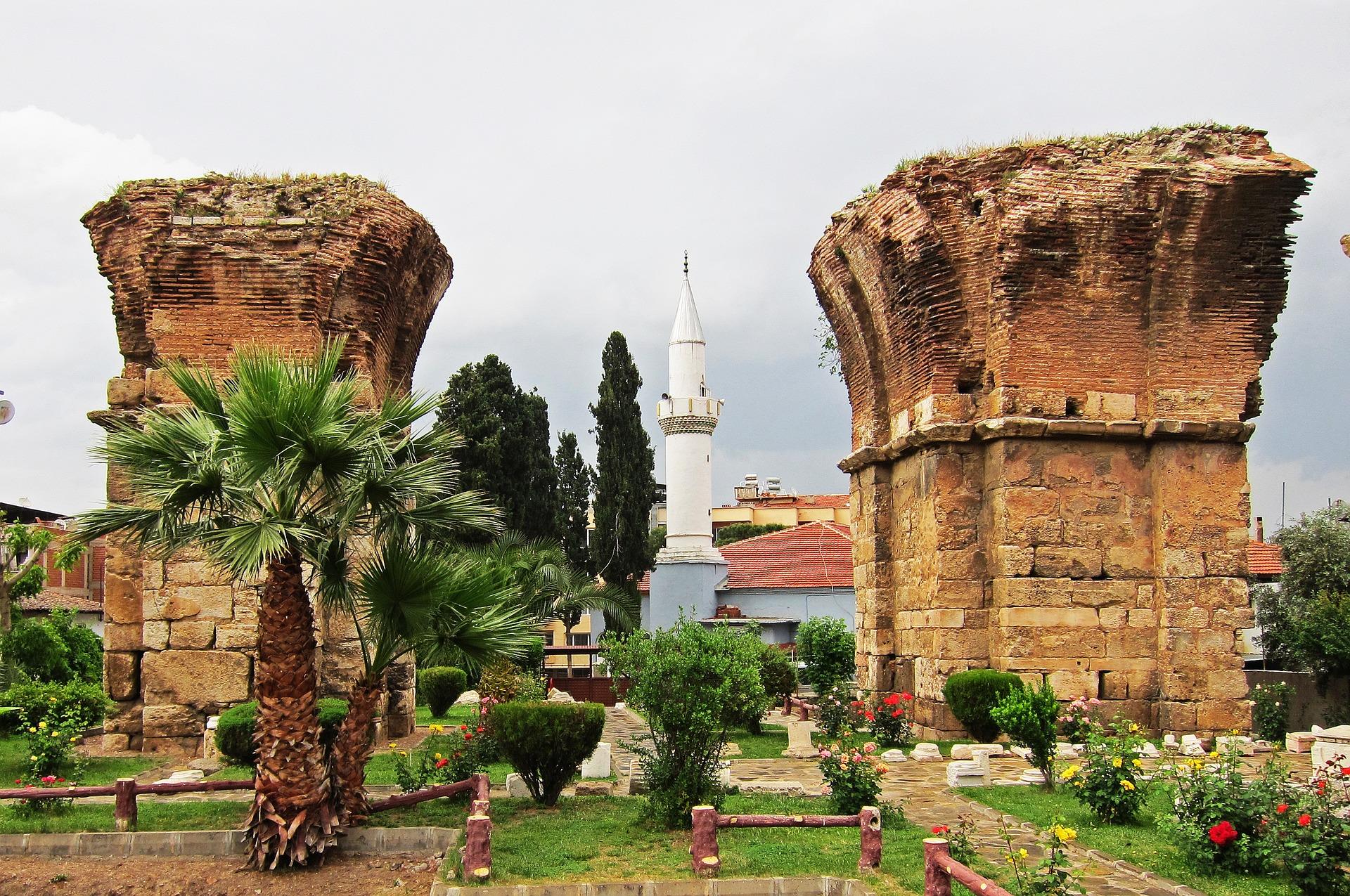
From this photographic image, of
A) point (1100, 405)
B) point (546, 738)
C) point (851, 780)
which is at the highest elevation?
point (1100, 405)

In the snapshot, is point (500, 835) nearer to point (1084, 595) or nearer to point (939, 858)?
point (939, 858)

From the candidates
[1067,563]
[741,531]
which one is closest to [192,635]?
[1067,563]

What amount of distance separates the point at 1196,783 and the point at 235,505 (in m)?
6.79

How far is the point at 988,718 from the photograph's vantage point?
45.2 ft

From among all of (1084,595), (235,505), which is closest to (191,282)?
(235,505)

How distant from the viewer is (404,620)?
9.06m

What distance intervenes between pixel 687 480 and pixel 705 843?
34.0 metres

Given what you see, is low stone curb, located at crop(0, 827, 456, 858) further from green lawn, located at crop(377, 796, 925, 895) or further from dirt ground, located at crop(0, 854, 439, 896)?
green lawn, located at crop(377, 796, 925, 895)

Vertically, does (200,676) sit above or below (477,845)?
above

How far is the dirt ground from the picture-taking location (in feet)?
26.2

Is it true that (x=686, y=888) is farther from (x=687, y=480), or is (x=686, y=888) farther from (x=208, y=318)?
(x=687, y=480)

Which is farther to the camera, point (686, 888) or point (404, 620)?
point (404, 620)

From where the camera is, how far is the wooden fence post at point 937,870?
21.2ft

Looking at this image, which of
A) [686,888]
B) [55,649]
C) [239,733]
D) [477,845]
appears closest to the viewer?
[686,888]
